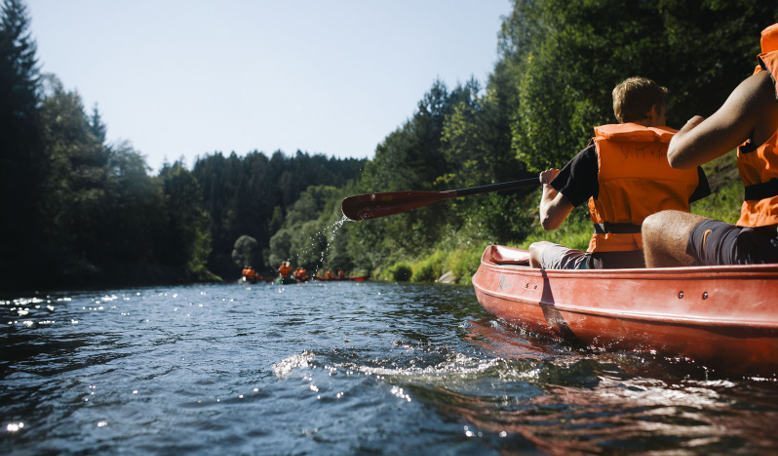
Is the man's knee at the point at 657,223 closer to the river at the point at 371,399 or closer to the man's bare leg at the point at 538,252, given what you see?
the river at the point at 371,399

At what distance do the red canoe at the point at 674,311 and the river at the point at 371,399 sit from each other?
12 cm

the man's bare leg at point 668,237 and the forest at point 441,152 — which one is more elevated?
the forest at point 441,152

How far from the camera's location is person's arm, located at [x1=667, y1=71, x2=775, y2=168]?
239 cm

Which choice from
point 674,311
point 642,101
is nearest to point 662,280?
point 674,311

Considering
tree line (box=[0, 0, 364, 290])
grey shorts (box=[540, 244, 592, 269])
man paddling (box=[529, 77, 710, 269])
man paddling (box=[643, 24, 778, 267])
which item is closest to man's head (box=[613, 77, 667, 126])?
man paddling (box=[529, 77, 710, 269])

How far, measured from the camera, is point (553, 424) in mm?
2256

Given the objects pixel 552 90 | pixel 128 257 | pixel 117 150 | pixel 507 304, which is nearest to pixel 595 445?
pixel 507 304

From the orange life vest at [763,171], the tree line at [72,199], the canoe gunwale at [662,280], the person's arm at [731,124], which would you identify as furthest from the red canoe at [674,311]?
the tree line at [72,199]

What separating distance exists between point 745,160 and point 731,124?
1.03ft

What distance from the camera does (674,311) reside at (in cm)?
309

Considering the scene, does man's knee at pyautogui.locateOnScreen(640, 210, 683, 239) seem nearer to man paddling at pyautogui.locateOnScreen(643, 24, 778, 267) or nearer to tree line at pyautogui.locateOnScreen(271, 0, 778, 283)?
man paddling at pyautogui.locateOnScreen(643, 24, 778, 267)

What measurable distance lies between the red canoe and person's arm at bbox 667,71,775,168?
0.60 meters

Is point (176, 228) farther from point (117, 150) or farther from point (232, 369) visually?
point (232, 369)

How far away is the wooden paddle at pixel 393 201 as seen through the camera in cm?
598
